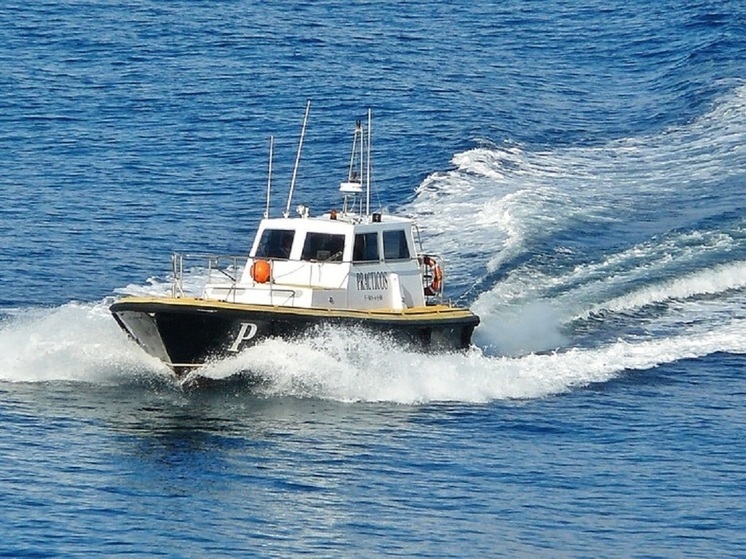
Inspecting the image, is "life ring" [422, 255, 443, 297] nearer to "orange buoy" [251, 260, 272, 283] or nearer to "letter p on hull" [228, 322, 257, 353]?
"orange buoy" [251, 260, 272, 283]

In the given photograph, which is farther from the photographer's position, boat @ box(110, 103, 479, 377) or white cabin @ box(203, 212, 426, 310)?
white cabin @ box(203, 212, 426, 310)

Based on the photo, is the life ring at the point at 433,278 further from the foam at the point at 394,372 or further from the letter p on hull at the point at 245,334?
the letter p on hull at the point at 245,334

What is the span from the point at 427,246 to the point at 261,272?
886cm

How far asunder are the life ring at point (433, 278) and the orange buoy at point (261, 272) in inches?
134

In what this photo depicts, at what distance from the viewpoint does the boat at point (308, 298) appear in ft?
86.2

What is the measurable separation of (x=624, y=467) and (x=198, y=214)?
18814 millimetres

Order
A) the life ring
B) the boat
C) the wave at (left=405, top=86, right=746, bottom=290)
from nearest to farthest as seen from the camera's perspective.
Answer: the boat < the life ring < the wave at (left=405, top=86, right=746, bottom=290)

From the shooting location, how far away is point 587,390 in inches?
1090

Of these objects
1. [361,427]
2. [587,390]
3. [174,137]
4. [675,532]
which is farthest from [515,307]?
[174,137]

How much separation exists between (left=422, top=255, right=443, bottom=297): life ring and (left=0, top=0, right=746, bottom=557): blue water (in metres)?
1.37

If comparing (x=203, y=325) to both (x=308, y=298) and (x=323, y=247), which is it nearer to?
(x=308, y=298)

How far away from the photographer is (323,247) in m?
28.3

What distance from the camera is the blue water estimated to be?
21312 millimetres

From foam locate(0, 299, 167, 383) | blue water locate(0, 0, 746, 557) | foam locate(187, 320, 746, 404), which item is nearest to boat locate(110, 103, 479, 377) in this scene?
foam locate(187, 320, 746, 404)
